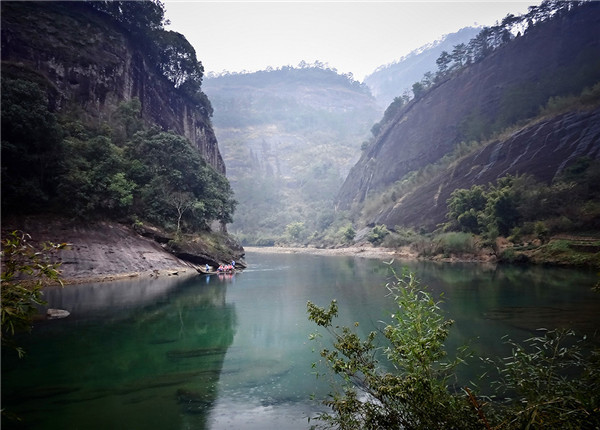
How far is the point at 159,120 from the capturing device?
5056 centimetres

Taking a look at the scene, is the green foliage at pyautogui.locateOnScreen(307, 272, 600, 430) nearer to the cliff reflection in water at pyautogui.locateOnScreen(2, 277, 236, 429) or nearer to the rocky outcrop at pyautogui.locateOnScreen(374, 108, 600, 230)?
the cliff reflection in water at pyautogui.locateOnScreen(2, 277, 236, 429)

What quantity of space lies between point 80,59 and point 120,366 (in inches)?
1675

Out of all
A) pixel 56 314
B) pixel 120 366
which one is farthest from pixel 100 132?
pixel 120 366

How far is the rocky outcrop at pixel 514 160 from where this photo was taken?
39812mm

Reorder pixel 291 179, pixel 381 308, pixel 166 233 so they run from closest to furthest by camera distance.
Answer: pixel 381 308 < pixel 166 233 < pixel 291 179

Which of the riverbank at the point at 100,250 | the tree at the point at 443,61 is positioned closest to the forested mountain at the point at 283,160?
the tree at the point at 443,61

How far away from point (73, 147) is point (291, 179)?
116 m

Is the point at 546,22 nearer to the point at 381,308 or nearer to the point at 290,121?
the point at 381,308

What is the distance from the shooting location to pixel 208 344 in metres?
12.9

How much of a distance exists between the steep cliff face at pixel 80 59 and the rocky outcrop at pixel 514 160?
4152 centimetres

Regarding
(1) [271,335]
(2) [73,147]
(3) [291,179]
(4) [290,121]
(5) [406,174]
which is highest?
(4) [290,121]

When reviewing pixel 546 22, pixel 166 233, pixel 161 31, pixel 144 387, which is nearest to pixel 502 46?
pixel 546 22

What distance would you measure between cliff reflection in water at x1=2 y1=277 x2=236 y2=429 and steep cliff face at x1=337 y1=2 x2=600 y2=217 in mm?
42891

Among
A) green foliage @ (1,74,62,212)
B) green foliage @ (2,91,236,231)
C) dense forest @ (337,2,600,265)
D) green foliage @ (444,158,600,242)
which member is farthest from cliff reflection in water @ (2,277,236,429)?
green foliage @ (444,158,600,242)
